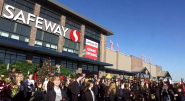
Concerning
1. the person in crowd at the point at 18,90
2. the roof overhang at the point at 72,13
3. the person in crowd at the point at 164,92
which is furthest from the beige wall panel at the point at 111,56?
the person in crowd at the point at 18,90

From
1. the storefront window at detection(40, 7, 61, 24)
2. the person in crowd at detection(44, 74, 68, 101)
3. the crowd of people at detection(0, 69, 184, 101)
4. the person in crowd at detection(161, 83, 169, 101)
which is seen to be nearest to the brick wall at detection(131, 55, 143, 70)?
the storefront window at detection(40, 7, 61, 24)

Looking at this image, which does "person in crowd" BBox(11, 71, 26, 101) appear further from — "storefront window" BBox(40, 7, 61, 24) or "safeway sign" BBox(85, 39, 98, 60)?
"safeway sign" BBox(85, 39, 98, 60)

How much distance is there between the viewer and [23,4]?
17250mm

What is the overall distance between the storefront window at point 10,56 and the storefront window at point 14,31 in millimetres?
1451

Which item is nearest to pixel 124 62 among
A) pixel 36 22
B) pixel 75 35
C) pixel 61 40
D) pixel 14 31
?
pixel 75 35

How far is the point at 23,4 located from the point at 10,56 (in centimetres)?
681

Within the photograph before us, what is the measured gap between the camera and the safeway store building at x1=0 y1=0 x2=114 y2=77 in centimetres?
1545

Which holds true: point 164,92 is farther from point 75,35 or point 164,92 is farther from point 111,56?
point 111,56

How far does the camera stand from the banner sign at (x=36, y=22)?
15.5 m

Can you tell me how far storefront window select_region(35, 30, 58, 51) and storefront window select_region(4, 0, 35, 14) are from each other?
309 cm

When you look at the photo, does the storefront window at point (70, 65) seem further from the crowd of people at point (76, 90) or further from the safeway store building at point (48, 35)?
the crowd of people at point (76, 90)

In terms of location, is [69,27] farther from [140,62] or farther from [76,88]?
[140,62]

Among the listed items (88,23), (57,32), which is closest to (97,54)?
(88,23)

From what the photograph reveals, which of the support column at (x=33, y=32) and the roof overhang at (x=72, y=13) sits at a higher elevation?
the roof overhang at (x=72, y=13)
